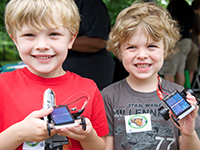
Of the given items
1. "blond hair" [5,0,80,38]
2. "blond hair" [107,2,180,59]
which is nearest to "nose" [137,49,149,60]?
"blond hair" [107,2,180,59]

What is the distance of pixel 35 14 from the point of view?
1.18m

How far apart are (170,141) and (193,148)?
0.54 ft

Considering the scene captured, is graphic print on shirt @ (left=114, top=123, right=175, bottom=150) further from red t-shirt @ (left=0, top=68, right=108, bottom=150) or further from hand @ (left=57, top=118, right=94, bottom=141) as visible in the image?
hand @ (left=57, top=118, right=94, bottom=141)

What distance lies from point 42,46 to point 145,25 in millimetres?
866

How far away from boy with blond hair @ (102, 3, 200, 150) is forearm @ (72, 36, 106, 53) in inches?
19.0

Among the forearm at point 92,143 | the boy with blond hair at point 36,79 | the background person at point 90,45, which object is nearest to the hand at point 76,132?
the boy with blond hair at point 36,79

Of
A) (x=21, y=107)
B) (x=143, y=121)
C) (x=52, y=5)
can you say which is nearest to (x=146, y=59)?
(x=143, y=121)

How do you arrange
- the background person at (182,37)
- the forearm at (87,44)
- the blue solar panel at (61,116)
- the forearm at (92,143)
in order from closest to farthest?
1. the blue solar panel at (61,116)
2. the forearm at (92,143)
3. the forearm at (87,44)
4. the background person at (182,37)

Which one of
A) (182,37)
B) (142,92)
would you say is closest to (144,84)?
(142,92)

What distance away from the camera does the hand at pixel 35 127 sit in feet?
3.42

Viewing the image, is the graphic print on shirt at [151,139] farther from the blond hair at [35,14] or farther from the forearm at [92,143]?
the blond hair at [35,14]

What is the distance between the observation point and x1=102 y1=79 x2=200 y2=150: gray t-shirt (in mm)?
1552

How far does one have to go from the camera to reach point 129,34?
65.6 inches

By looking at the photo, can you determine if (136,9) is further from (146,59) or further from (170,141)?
(170,141)
